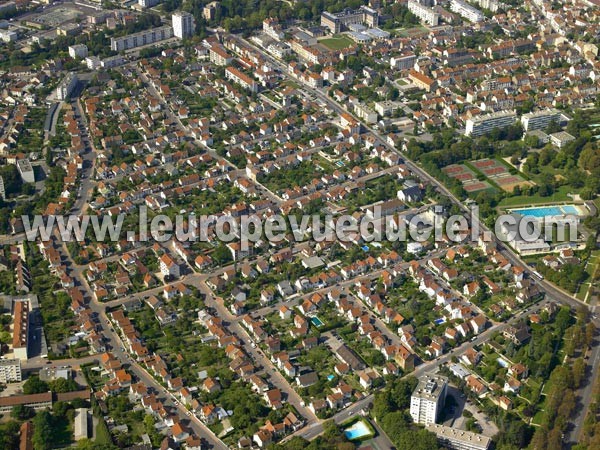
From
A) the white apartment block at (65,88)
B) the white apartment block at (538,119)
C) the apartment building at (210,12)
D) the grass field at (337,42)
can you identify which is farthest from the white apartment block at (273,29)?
Result: the white apartment block at (538,119)

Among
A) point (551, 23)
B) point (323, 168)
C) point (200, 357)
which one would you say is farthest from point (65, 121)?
point (551, 23)

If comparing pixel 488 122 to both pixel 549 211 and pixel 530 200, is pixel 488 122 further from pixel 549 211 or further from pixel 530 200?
pixel 549 211

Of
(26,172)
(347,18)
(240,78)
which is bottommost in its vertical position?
(347,18)

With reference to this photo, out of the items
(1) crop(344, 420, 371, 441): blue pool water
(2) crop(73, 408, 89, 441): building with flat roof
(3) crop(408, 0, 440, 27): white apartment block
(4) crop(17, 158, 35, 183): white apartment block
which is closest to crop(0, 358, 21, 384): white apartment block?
(2) crop(73, 408, 89, 441): building with flat roof

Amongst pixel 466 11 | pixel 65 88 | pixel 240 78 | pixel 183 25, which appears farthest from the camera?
pixel 466 11

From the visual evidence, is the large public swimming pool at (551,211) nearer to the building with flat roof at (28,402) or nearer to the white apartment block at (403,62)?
the white apartment block at (403,62)

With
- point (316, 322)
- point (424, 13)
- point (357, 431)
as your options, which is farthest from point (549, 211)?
point (424, 13)
